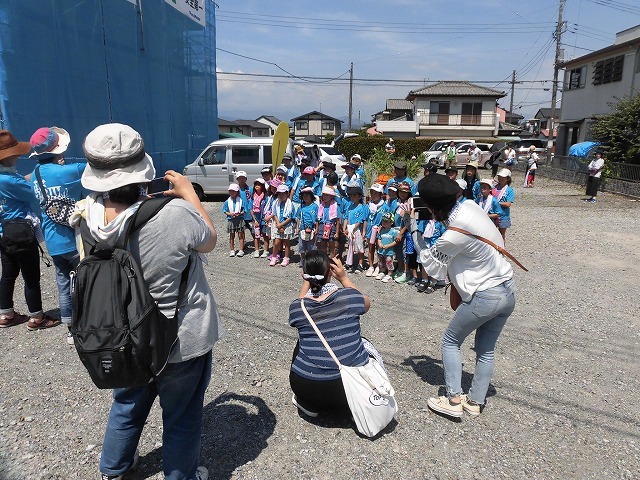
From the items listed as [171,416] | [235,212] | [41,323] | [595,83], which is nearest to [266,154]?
[235,212]

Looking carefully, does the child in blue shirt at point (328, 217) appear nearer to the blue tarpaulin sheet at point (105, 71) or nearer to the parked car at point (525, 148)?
the blue tarpaulin sheet at point (105, 71)

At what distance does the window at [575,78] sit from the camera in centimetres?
2372

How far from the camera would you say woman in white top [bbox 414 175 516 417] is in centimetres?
270

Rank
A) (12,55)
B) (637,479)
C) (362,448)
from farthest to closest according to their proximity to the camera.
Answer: (12,55) < (362,448) < (637,479)

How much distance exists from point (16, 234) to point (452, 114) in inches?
1615

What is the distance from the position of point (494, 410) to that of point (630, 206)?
471 inches

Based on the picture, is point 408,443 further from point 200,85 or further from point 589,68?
point 589,68

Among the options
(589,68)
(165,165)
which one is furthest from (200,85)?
(589,68)

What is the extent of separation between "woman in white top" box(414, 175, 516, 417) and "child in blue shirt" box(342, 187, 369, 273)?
336 centimetres

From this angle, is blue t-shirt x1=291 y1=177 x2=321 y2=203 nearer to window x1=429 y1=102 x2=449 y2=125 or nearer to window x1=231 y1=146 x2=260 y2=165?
window x1=231 y1=146 x2=260 y2=165

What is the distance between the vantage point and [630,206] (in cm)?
1236

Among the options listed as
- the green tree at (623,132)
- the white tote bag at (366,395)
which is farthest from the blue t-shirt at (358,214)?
the green tree at (623,132)

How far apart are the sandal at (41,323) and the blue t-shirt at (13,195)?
1.01m

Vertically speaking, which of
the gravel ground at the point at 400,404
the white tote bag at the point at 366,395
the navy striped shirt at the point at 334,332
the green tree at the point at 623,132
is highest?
the green tree at the point at 623,132
